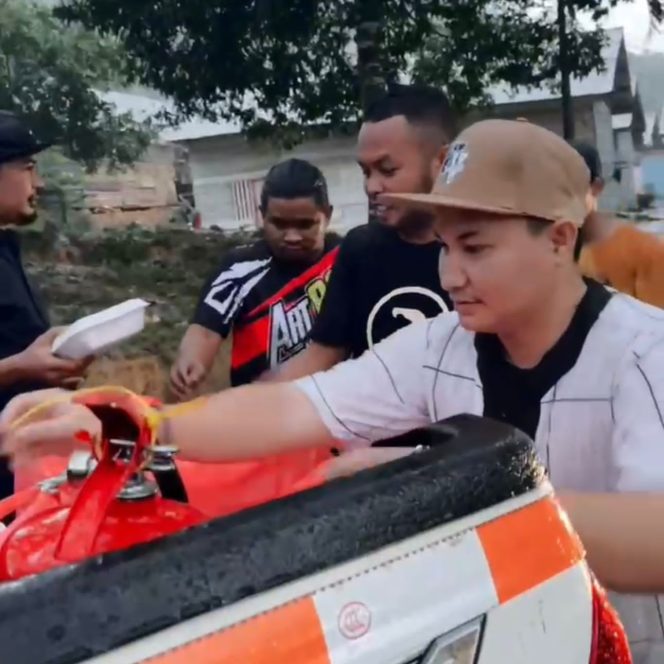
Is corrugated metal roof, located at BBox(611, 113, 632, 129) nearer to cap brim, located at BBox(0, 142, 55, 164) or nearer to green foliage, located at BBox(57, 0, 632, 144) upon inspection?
green foliage, located at BBox(57, 0, 632, 144)

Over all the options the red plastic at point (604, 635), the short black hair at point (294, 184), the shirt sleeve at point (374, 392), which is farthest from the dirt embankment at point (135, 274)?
the red plastic at point (604, 635)

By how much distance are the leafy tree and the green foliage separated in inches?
32.8

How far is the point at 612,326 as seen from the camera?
1850 mm

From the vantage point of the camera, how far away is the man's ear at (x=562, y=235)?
6.11 ft

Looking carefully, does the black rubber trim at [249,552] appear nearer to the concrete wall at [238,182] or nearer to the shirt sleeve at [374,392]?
the shirt sleeve at [374,392]

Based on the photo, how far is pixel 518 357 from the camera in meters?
1.96

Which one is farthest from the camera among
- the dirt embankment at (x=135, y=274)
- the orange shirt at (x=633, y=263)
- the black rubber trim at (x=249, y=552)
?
the dirt embankment at (x=135, y=274)

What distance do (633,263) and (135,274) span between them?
9449 millimetres

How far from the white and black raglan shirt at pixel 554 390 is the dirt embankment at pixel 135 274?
294 inches

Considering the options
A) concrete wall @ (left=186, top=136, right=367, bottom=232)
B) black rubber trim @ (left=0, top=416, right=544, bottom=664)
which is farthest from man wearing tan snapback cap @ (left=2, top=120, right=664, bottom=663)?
concrete wall @ (left=186, top=136, right=367, bottom=232)

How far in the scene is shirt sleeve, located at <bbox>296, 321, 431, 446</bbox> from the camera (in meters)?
2.05

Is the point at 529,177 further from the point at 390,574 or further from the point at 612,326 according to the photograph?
the point at 390,574

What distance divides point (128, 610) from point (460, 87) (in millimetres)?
12159

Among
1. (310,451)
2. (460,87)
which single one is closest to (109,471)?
(310,451)
